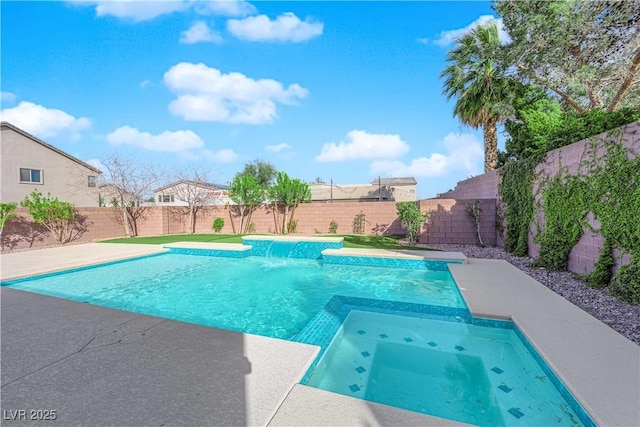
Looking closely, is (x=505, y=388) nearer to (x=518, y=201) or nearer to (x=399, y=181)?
(x=518, y=201)

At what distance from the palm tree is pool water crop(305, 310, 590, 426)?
9.86 meters

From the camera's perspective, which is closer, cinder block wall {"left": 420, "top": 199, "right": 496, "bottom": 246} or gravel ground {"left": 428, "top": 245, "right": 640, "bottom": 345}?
gravel ground {"left": 428, "top": 245, "right": 640, "bottom": 345}

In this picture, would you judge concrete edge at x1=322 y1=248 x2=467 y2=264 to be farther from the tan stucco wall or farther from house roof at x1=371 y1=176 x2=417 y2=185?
house roof at x1=371 y1=176 x2=417 y2=185

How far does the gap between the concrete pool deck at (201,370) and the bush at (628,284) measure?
3.08 feet

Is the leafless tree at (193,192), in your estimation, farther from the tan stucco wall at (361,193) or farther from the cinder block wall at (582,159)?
the cinder block wall at (582,159)

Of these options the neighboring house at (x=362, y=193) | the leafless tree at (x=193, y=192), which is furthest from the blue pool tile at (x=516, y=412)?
the neighboring house at (x=362, y=193)

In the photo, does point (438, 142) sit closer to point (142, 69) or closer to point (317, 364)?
point (142, 69)

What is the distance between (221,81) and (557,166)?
14237mm

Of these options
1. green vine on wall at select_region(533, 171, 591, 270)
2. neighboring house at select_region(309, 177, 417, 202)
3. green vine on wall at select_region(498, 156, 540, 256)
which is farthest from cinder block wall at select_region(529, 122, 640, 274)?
neighboring house at select_region(309, 177, 417, 202)

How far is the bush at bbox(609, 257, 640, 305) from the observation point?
12.8 ft

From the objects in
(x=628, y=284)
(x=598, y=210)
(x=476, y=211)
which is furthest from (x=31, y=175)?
(x=628, y=284)

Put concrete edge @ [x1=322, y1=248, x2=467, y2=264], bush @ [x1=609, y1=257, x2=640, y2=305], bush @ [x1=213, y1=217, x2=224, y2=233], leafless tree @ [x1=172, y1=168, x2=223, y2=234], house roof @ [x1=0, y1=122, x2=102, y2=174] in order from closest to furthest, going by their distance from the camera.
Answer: bush @ [x1=609, y1=257, x2=640, y2=305], concrete edge @ [x1=322, y1=248, x2=467, y2=264], house roof @ [x1=0, y1=122, x2=102, y2=174], bush @ [x1=213, y1=217, x2=224, y2=233], leafless tree @ [x1=172, y1=168, x2=223, y2=234]

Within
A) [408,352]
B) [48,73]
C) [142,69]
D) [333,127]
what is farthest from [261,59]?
[408,352]

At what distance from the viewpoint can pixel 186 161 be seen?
1752 cm
